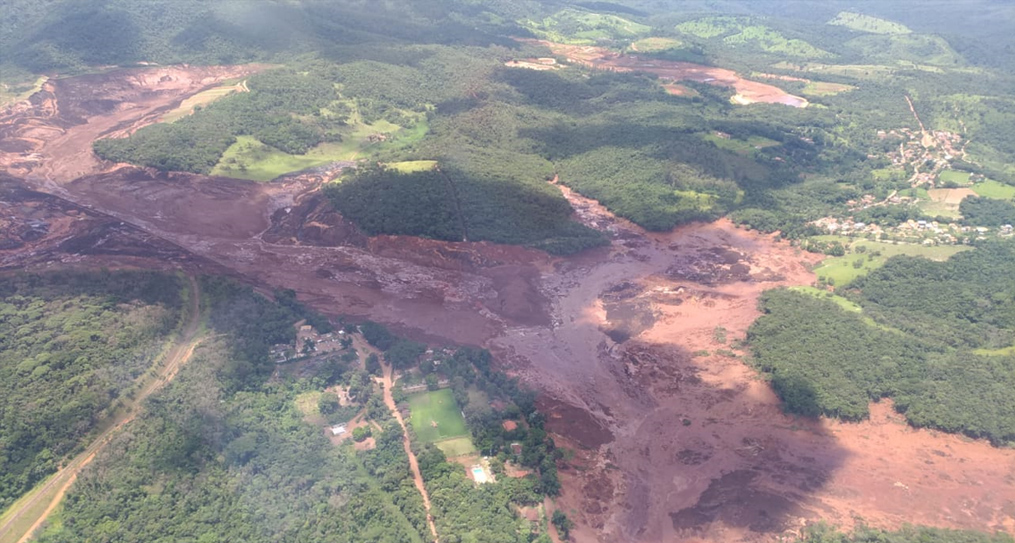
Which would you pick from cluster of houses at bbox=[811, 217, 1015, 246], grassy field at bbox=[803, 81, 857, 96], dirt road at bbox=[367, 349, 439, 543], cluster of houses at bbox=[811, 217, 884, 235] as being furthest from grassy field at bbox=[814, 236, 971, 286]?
grassy field at bbox=[803, 81, 857, 96]

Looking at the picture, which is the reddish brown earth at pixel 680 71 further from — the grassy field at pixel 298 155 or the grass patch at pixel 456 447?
the grass patch at pixel 456 447

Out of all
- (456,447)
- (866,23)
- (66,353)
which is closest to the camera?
(456,447)

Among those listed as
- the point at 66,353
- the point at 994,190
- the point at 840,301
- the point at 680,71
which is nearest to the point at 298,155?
the point at 66,353

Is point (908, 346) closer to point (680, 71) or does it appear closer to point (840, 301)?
point (840, 301)

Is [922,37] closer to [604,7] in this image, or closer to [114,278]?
[604,7]

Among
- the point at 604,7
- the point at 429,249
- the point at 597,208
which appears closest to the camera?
the point at 429,249

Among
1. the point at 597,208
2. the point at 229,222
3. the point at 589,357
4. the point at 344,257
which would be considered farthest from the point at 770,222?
the point at 229,222
